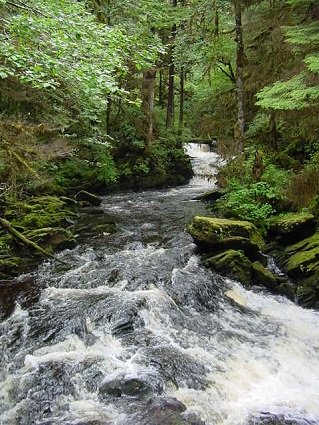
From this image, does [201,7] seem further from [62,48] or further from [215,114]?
[62,48]

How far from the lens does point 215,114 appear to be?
1762cm

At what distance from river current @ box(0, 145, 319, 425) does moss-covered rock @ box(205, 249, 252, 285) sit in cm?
26

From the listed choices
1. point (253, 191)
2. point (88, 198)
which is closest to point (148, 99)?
point (88, 198)

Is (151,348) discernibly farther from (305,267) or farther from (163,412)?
(305,267)

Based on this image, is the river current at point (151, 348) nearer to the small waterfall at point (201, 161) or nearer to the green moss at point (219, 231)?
the green moss at point (219, 231)

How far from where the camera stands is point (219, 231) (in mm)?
10156

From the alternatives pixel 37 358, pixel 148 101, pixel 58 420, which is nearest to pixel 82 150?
pixel 148 101

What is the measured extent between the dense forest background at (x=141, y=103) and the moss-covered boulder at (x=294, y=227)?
20.5 inches

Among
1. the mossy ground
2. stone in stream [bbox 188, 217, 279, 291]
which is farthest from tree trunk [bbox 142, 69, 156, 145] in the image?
stone in stream [bbox 188, 217, 279, 291]

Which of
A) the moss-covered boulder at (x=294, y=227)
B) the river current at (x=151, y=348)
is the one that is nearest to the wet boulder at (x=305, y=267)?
the moss-covered boulder at (x=294, y=227)

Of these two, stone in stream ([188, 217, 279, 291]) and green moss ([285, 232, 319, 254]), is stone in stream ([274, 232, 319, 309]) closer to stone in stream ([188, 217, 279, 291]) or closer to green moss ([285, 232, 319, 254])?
green moss ([285, 232, 319, 254])

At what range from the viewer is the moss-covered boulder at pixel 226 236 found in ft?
32.1

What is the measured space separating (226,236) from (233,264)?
927mm

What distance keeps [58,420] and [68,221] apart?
8.42 m
